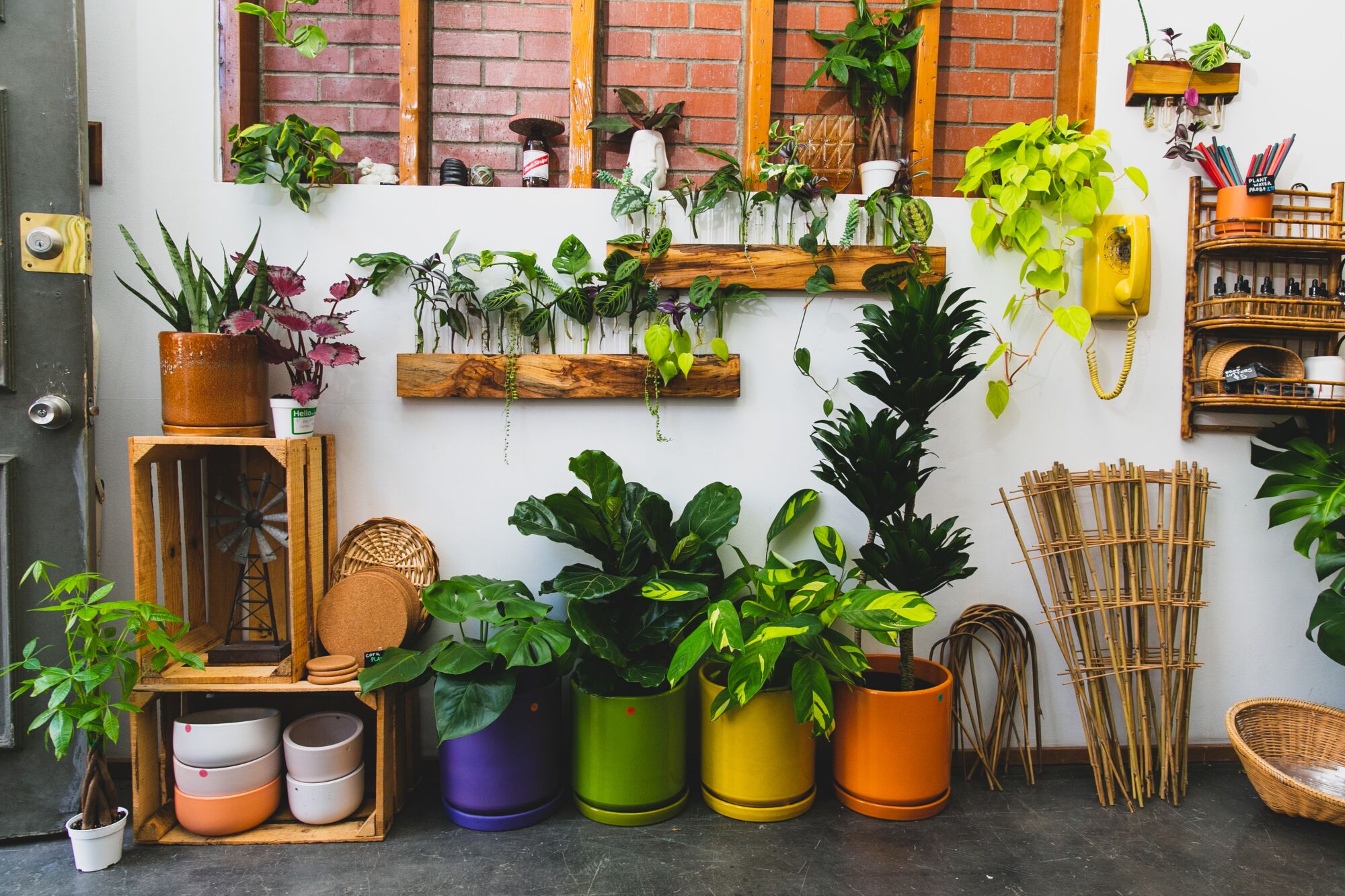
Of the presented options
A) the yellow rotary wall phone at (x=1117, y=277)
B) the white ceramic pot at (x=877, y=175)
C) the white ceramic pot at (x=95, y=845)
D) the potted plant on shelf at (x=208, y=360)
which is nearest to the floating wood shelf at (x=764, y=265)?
the white ceramic pot at (x=877, y=175)

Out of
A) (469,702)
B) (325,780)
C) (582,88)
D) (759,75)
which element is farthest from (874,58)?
(325,780)

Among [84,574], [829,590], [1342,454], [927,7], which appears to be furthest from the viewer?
[927,7]

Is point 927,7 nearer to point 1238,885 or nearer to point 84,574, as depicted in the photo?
point 1238,885

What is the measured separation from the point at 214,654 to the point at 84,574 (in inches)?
15.1

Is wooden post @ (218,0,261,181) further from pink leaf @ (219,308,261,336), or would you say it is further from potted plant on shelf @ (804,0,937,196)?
potted plant on shelf @ (804,0,937,196)

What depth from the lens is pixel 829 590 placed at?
193 cm

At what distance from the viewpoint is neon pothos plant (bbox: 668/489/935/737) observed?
1805mm

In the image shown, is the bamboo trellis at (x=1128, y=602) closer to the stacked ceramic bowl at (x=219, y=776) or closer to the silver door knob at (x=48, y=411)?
the stacked ceramic bowl at (x=219, y=776)

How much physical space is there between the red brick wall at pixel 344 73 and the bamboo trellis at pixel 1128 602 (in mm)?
2308

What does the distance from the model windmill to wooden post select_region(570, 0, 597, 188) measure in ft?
4.08

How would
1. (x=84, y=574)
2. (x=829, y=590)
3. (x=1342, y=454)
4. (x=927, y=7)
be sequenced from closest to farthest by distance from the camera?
(x=84, y=574) → (x=829, y=590) → (x=1342, y=454) → (x=927, y=7)

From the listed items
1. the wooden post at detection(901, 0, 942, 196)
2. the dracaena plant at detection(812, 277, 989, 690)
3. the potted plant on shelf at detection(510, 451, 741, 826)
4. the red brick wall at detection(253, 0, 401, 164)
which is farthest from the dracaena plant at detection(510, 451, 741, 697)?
the red brick wall at detection(253, 0, 401, 164)

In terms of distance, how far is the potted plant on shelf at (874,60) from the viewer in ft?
7.93

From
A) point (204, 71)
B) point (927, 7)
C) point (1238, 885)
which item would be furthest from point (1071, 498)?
point (204, 71)
